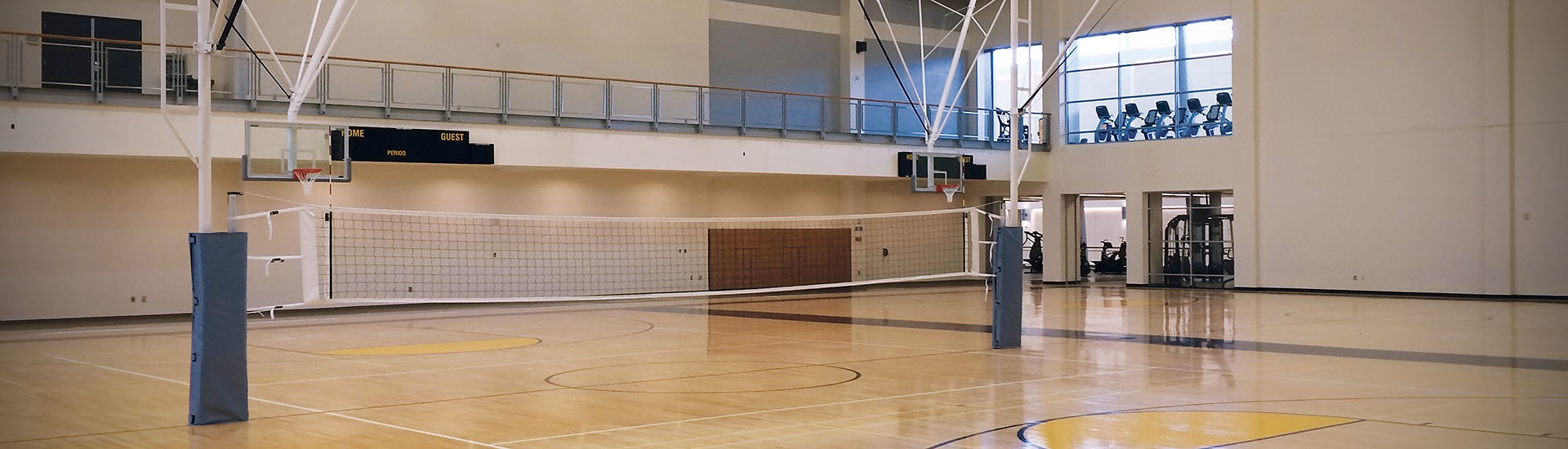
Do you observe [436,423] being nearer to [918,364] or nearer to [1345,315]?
[918,364]

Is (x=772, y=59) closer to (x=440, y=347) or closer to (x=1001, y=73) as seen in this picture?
(x=1001, y=73)

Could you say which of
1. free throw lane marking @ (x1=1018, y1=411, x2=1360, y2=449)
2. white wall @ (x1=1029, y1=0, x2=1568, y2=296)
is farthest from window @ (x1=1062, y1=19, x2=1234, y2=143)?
free throw lane marking @ (x1=1018, y1=411, x2=1360, y2=449)

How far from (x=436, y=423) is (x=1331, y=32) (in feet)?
77.6

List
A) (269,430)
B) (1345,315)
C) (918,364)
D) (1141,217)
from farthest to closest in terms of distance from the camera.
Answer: (1141,217), (1345,315), (918,364), (269,430)

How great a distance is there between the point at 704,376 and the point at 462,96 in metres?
12.8

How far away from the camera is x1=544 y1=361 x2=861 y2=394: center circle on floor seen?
1088 centimetres

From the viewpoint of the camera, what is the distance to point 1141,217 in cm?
3055

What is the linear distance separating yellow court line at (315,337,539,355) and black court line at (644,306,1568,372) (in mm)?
5239

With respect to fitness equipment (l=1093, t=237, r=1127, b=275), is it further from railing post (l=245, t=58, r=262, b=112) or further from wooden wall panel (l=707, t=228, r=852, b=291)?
railing post (l=245, t=58, r=262, b=112)

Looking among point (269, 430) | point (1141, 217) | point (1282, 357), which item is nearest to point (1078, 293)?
point (1141, 217)

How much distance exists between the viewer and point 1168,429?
818 cm

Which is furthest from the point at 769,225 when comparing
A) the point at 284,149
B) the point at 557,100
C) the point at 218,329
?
the point at 218,329

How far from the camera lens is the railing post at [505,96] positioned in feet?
76.0

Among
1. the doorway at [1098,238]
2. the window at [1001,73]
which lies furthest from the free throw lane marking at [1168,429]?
the window at [1001,73]
